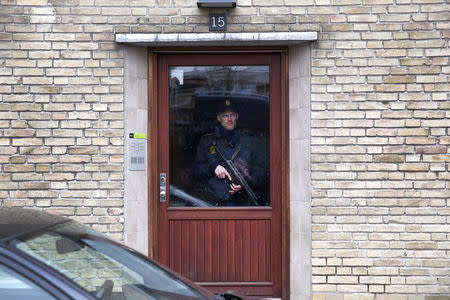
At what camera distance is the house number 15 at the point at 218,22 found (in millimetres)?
5965

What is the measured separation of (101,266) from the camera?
10.3ft

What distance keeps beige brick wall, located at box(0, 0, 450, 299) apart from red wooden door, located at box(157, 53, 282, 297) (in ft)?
1.50

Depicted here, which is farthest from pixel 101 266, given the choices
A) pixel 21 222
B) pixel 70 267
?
pixel 21 222

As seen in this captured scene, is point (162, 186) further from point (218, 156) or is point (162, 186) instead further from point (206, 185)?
point (218, 156)

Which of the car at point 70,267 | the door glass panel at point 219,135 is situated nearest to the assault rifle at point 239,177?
the door glass panel at point 219,135

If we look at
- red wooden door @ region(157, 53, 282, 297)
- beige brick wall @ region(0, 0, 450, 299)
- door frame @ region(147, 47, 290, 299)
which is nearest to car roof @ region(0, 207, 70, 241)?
beige brick wall @ region(0, 0, 450, 299)

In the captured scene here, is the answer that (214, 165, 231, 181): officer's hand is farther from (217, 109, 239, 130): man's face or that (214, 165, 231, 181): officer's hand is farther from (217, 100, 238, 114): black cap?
(217, 100, 238, 114): black cap

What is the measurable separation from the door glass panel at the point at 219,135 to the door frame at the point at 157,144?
6.7 inches

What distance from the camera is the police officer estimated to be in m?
6.37

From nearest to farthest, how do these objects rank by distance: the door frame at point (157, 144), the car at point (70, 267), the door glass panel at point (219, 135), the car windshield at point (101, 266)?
the car at point (70, 267), the car windshield at point (101, 266), the door frame at point (157, 144), the door glass panel at point (219, 135)

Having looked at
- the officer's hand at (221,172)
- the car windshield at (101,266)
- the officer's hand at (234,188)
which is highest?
the officer's hand at (221,172)

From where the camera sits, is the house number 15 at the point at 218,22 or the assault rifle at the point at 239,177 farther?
the assault rifle at the point at 239,177

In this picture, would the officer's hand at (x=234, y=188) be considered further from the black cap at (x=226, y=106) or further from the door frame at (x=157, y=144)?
the black cap at (x=226, y=106)

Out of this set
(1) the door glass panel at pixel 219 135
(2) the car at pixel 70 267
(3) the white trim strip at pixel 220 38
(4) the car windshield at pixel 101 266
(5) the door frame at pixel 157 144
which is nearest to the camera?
(2) the car at pixel 70 267
